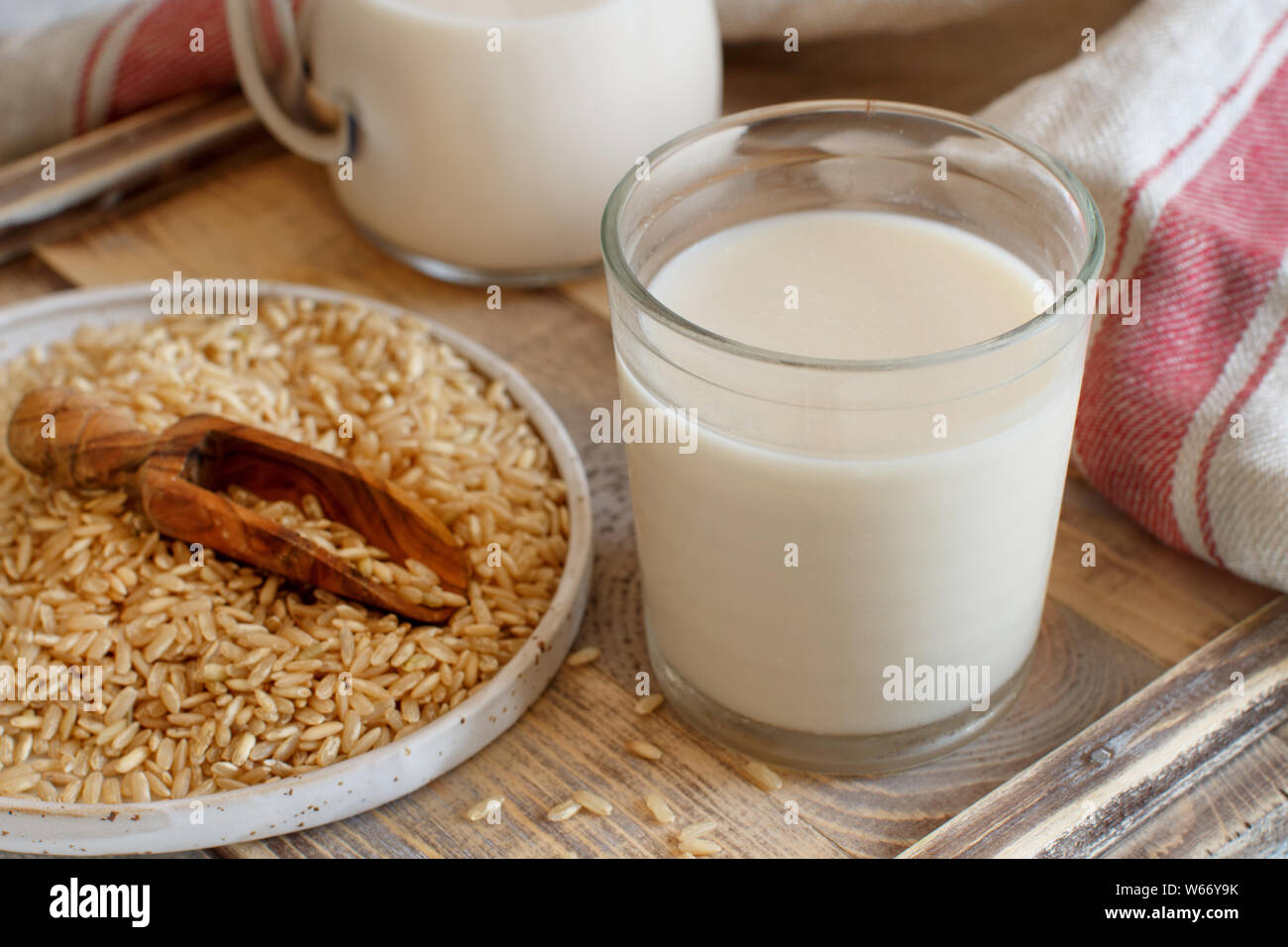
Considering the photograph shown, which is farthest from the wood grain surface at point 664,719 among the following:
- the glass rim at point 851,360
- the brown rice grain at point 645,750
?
the glass rim at point 851,360

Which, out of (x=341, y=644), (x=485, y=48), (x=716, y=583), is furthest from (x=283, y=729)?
(x=485, y=48)

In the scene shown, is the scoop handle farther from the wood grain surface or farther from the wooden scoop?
the wood grain surface

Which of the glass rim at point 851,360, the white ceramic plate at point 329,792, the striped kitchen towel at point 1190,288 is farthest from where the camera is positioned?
the striped kitchen towel at point 1190,288

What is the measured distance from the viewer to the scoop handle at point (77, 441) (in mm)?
862

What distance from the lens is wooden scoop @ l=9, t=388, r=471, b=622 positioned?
2.67 ft

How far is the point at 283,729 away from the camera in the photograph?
0.76 metres

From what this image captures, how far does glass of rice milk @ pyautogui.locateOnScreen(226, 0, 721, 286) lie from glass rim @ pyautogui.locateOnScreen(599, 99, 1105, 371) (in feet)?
0.97

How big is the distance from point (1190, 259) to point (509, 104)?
492 millimetres

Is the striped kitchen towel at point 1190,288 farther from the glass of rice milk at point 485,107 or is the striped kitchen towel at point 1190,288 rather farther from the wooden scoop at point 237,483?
the wooden scoop at point 237,483

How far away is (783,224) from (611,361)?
0.33 meters

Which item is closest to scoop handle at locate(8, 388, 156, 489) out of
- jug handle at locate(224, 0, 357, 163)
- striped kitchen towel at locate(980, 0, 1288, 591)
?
jug handle at locate(224, 0, 357, 163)

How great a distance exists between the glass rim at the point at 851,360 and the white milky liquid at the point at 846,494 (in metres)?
0.01

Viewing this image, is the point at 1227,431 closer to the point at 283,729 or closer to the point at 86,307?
the point at 283,729

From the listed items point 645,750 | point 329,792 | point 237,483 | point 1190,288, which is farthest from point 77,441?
point 1190,288
